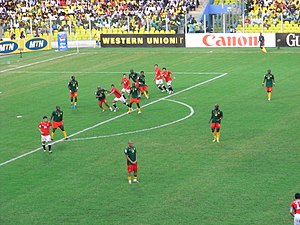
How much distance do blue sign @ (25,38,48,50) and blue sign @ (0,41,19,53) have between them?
145 cm

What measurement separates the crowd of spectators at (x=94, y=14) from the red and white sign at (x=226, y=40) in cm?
370

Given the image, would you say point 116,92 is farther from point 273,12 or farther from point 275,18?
point 273,12

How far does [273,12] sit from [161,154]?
4352 centimetres

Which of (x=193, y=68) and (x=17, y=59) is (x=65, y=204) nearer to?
(x=193, y=68)

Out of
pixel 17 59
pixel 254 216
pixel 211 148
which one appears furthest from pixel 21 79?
pixel 254 216

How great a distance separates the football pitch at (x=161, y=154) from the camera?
23.7 metres

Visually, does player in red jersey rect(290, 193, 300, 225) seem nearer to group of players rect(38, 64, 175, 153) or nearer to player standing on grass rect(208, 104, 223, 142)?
player standing on grass rect(208, 104, 223, 142)

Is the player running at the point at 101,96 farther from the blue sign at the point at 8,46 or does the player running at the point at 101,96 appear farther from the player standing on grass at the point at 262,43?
the blue sign at the point at 8,46

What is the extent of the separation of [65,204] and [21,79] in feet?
104

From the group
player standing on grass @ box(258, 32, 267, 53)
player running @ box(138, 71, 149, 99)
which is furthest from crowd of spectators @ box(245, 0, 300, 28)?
player running @ box(138, 71, 149, 99)

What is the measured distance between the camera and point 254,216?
22609 mm

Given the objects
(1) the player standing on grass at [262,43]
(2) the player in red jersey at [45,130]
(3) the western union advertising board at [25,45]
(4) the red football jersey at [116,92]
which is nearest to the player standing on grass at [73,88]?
(4) the red football jersey at [116,92]

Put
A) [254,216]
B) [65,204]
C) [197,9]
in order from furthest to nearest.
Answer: [197,9]
[65,204]
[254,216]

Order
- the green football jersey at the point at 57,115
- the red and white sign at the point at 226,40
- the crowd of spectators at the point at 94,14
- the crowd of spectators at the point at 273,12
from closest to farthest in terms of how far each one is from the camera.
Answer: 1. the green football jersey at the point at 57,115
2. the red and white sign at the point at 226,40
3. the crowd of spectators at the point at 273,12
4. the crowd of spectators at the point at 94,14
